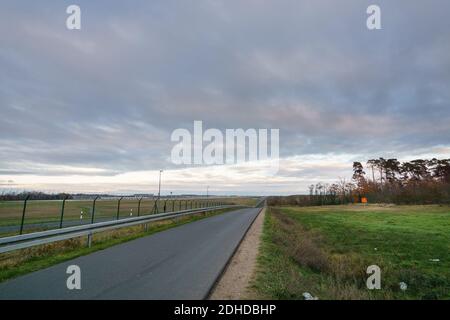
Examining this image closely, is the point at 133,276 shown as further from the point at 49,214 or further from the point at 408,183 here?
the point at 408,183

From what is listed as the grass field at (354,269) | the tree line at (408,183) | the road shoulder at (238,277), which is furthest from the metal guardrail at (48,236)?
the tree line at (408,183)

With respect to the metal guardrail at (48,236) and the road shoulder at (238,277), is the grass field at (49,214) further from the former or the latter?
the road shoulder at (238,277)

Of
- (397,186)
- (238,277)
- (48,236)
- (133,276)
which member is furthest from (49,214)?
(397,186)

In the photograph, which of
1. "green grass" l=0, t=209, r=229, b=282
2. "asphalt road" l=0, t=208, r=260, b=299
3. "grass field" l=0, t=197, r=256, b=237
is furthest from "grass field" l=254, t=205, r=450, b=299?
"grass field" l=0, t=197, r=256, b=237

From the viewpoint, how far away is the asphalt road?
18.9ft

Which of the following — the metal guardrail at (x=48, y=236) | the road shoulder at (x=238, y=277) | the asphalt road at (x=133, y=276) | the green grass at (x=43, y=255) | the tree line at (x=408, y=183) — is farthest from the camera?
the tree line at (x=408, y=183)

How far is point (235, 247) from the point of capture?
1192 cm

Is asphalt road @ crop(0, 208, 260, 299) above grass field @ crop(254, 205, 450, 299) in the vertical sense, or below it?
above

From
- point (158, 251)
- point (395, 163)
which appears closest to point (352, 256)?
point (158, 251)

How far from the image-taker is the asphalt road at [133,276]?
575 cm

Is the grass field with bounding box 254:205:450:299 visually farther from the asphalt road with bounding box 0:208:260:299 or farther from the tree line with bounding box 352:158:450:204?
the tree line with bounding box 352:158:450:204

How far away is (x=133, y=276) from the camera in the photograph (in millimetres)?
7043
